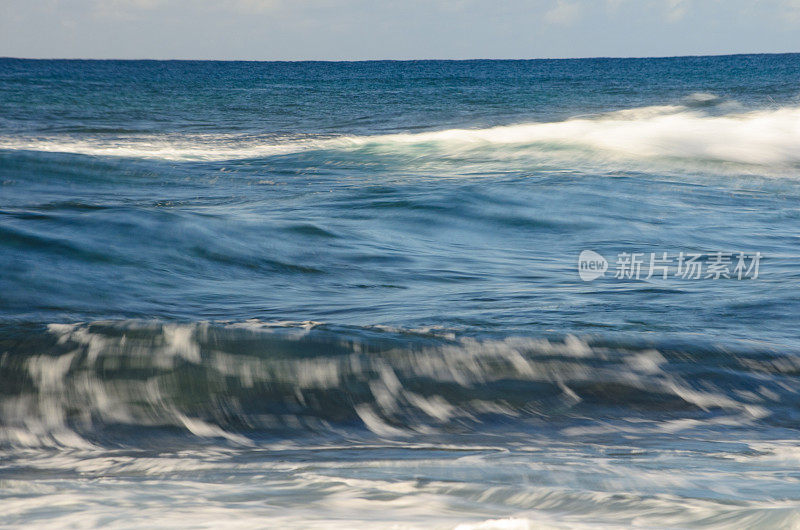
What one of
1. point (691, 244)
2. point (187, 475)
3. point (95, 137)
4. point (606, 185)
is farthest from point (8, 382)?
point (95, 137)

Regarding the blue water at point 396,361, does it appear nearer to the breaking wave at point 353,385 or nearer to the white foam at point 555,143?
the breaking wave at point 353,385

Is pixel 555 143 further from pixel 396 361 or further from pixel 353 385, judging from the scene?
pixel 353 385

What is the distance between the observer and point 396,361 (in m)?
2.90

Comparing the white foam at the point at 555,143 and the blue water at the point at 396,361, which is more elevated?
the white foam at the point at 555,143

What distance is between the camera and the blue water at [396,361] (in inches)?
70.8

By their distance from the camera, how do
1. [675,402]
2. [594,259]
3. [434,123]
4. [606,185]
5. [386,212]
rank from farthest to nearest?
1. [434,123]
2. [606,185]
3. [386,212]
4. [594,259]
5. [675,402]

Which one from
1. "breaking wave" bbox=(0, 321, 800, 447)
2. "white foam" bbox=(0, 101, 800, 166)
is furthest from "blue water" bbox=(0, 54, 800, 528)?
"white foam" bbox=(0, 101, 800, 166)

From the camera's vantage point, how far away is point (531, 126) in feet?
49.6

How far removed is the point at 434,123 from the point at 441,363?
14.9 m

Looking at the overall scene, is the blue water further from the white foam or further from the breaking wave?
the white foam

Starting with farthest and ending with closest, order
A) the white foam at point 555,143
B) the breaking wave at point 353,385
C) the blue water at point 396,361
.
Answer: the white foam at point 555,143 → the breaking wave at point 353,385 → the blue water at point 396,361

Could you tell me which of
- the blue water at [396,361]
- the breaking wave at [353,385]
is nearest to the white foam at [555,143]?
the blue water at [396,361]

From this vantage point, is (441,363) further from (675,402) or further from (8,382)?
(8,382)

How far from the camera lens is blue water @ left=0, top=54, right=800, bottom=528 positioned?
70.8 inches
